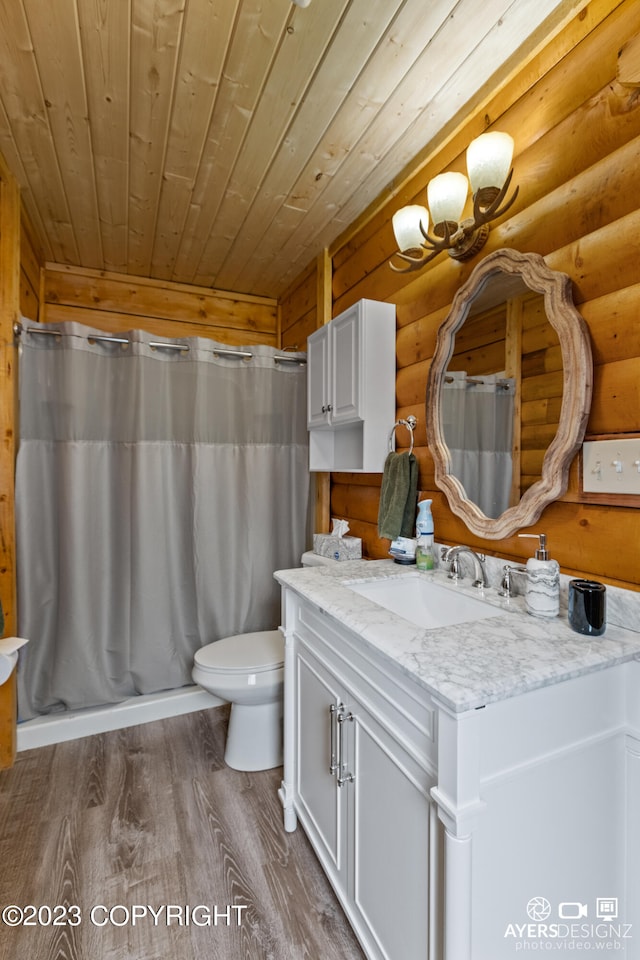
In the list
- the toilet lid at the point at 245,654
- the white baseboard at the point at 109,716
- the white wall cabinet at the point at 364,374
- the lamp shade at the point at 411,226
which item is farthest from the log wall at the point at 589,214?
the white baseboard at the point at 109,716

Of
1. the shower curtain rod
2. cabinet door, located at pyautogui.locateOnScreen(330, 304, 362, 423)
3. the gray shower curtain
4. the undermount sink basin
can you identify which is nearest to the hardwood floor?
the gray shower curtain

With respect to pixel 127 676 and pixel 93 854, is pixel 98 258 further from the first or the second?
pixel 93 854

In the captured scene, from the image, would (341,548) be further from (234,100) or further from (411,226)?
(234,100)

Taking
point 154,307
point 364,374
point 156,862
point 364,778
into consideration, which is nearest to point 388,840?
point 364,778

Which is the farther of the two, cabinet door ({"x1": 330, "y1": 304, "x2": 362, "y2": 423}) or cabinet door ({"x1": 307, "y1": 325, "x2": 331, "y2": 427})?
cabinet door ({"x1": 307, "y1": 325, "x2": 331, "y2": 427})

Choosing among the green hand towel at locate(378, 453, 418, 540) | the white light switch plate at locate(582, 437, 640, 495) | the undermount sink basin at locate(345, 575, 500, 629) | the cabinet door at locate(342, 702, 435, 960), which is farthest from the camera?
the green hand towel at locate(378, 453, 418, 540)

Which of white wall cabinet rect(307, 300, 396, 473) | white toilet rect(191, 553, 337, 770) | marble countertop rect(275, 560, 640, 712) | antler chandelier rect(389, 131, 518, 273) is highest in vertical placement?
antler chandelier rect(389, 131, 518, 273)

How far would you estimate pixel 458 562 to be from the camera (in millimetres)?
1434

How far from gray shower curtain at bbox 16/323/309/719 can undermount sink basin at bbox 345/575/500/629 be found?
1143 mm

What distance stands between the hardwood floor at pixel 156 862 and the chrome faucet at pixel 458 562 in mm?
990

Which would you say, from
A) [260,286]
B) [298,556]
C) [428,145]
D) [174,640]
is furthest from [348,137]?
[174,640]

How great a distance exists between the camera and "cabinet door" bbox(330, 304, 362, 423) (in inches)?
72.1

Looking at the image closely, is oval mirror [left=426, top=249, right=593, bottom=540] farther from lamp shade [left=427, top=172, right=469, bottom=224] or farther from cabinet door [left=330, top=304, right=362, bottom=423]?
cabinet door [left=330, top=304, right=362, bottom=423]

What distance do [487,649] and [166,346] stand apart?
1998 millimetres
